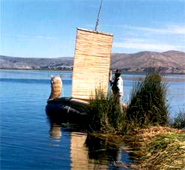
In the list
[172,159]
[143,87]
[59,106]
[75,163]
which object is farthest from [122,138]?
[59,106]

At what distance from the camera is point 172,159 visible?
980cm

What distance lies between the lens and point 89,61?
20.6 meters

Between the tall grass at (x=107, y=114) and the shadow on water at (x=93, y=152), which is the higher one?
the tall grass at (x=107, y=114)

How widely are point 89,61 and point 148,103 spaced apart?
622cm

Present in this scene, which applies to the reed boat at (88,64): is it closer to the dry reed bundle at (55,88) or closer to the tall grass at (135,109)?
the dry reed bundle at (55,88)

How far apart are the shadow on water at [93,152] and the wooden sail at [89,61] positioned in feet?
15.5

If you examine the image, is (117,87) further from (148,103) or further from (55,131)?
(55,131)

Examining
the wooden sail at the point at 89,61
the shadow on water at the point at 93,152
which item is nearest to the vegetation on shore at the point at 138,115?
the shadow on water at the point at 93,152

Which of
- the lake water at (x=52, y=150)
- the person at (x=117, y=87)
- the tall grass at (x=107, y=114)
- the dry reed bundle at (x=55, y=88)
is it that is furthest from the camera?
the dry reed bundle at (x=55, y=88)

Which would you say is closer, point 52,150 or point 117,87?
point 52,150

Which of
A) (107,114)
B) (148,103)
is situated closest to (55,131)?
(107,114)

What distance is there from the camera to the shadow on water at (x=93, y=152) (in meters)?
11.0

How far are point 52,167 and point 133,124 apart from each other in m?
4.68

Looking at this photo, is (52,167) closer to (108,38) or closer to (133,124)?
(133,124)
